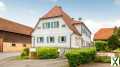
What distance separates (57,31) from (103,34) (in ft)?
58.1

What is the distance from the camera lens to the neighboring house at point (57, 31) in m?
43.3

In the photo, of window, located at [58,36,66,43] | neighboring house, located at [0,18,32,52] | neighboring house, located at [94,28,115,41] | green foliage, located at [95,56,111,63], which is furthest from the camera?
neighboring house, located at [94,28,115,41]

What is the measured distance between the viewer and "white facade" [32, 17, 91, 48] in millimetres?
43312

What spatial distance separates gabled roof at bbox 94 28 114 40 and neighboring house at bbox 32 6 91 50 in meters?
9.44

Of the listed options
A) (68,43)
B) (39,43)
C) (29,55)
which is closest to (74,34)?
(68,43)

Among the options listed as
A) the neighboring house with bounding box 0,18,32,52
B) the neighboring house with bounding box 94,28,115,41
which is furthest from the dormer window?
the neighboring house with bounding box 94,28,115,41

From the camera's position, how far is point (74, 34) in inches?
1736

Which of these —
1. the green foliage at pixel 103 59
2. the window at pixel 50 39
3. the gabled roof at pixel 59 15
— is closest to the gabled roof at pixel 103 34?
the gabled roof at pixel 59 15

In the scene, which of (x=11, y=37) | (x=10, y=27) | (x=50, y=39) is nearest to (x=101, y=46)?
(x=50, y=39)

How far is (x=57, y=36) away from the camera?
145ft

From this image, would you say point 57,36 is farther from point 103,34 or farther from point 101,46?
point 103,34

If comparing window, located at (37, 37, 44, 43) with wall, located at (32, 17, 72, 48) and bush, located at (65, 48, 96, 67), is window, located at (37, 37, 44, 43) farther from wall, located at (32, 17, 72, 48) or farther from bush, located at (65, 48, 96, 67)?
bush, located at (65, 48, 96, 67)

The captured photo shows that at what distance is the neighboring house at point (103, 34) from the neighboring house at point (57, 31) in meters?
9.17

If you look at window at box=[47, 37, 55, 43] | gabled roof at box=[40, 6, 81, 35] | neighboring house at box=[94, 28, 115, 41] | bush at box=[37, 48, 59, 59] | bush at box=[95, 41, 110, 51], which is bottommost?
bush at box=[37, 48, 59, 59]
